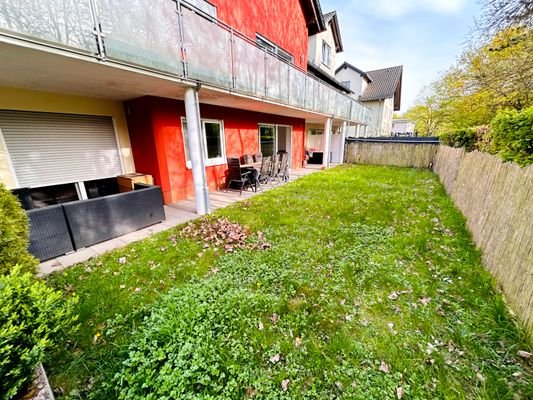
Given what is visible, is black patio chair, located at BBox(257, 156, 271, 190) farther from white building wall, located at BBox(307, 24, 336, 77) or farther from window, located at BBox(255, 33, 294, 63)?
white building wall, located at BBox(307, 24, 336, 77)

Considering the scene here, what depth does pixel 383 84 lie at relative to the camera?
25234 mm

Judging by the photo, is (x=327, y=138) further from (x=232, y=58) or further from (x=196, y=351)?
(x=196, y=351)

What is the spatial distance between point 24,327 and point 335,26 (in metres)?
22.3

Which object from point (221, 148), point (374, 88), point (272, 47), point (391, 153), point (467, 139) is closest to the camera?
point (467, 139)

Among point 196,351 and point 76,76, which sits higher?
point 76,76

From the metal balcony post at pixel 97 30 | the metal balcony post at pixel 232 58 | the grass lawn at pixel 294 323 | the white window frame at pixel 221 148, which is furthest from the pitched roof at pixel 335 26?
the grass lawn at pixel 294 323

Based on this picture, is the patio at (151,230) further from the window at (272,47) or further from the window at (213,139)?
the window at (272,47)

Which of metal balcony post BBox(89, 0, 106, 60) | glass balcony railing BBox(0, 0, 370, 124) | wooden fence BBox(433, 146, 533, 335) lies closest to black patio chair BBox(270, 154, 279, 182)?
glass balcony railing BBox(0, 0, 370, 124)

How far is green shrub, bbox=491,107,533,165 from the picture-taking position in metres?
2.81

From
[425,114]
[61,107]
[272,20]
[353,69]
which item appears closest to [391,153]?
[272,20]

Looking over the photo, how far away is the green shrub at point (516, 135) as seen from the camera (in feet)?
9.23

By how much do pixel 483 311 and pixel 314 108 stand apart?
30.6 feet

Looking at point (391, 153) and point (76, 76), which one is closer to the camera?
point (76, 76)

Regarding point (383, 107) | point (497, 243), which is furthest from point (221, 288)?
point (383, 107)
